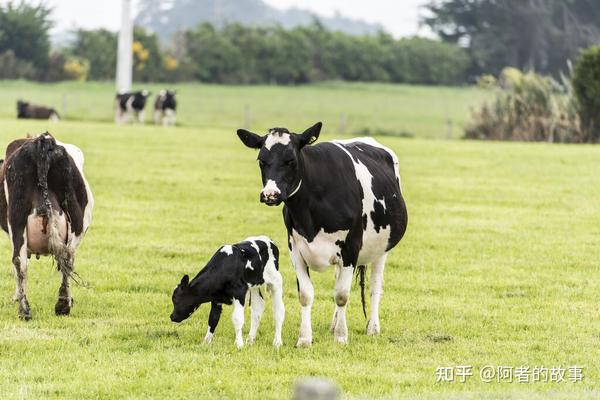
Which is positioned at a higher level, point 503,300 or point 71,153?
point 71,153

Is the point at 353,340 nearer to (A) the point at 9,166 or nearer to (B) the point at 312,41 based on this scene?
(A) the point at 9,166

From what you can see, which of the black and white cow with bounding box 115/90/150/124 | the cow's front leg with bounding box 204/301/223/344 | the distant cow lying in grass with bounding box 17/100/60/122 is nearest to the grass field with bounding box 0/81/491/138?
the distant cow lying in grass with bounding box 17/100/60/122

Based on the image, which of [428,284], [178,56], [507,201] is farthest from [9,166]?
[178,56]

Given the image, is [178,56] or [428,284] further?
[178,56]

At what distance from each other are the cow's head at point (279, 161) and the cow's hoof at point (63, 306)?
2.72m

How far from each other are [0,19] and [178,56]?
Result: 14080 mm

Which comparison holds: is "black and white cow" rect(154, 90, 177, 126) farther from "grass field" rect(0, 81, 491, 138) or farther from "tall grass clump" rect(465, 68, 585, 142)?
"tall grass clump" rect(465, 68, 585, 142)

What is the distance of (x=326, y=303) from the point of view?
11.8 metres

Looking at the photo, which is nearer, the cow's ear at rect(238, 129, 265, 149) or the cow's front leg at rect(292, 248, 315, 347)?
the cow's ear at rect(238, 129, 265, 149)

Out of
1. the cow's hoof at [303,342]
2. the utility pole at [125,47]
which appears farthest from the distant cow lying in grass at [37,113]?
the cow's hoof at [303,342]

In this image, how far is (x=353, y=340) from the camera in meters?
9.97

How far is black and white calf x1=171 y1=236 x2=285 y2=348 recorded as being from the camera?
30.9 feet

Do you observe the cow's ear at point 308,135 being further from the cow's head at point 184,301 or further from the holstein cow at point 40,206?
the holstein cow at point 40,206

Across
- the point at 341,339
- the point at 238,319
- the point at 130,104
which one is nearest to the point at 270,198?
the point at 238,319
